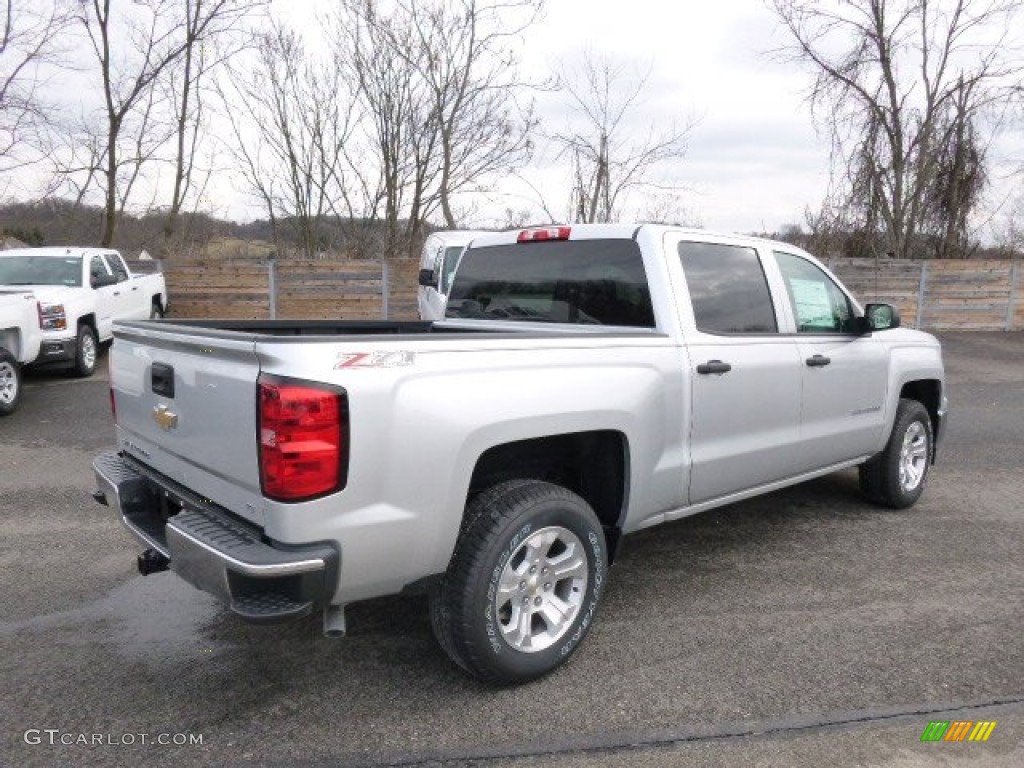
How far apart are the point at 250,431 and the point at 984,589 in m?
3.80

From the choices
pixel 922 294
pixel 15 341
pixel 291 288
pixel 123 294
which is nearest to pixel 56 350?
pixel 15 341

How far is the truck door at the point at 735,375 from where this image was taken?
368cm

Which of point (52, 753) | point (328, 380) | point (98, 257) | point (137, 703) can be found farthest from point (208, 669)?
point (98, 257)

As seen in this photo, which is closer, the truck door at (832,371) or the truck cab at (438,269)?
the truck door at (832,371)

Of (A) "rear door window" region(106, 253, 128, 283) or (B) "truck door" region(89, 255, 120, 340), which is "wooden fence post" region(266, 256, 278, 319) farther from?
(B) "truck door" region(89, 255, 120, 340)

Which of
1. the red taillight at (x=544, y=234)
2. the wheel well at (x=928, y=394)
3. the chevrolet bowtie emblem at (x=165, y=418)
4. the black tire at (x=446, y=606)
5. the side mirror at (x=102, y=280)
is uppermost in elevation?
the red taillight at (x=544, y=234)

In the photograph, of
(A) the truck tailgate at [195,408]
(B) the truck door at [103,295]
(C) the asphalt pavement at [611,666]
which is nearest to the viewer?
(A) the truck tailgate at [195,408]

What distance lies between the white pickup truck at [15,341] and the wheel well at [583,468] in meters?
7.56

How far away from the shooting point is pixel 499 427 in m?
2.82

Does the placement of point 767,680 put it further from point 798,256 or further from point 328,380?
point 798,256

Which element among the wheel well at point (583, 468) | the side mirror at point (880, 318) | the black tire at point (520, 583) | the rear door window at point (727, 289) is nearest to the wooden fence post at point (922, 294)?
the side mirror at point (880, 318)

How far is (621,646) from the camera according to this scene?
3396 mm

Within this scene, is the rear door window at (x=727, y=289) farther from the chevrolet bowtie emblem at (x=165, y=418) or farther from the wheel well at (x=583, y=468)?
the chevrolet bowtie emblem at (x=165, y=418)

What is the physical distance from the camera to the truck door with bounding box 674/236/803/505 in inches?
145
